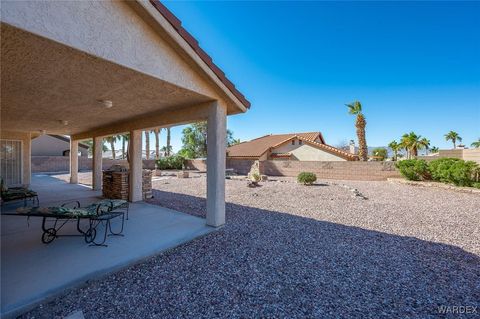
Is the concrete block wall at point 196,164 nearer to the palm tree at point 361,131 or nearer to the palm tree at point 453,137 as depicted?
the palm tree at point 361,131

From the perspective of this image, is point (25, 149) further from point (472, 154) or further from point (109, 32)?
point (472, 154)

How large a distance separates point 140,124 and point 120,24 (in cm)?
479

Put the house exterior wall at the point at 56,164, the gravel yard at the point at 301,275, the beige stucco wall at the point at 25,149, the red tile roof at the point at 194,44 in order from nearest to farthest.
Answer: the gravel yard at the point at 301,275 → the red tile roof at the point at 194,44 → the beige stucco wall at the point at 25,149 → the house exterior wall at the point at 56,164

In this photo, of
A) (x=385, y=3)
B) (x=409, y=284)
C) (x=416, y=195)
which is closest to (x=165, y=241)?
(x=409, y=284)

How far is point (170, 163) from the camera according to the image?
2819 cm

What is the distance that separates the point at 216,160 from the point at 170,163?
2421 centimetres

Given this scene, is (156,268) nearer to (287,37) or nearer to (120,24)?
(120,24)

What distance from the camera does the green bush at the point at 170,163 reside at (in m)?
28.1

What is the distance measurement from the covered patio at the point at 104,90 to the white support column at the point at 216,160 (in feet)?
0.09

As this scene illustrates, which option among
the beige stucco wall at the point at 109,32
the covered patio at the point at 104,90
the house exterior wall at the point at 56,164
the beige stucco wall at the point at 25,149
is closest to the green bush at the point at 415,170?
the covered patio at the point at 104,90

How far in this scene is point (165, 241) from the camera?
4.84 meters

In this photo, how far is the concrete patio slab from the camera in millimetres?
3055

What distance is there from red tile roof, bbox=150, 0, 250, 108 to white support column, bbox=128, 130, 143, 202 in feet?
16.3

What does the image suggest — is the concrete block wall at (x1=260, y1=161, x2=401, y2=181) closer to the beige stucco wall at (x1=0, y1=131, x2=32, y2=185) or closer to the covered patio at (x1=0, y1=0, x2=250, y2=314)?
the covered patio at (x1=0, y1=0, x2=250, y2=314)
